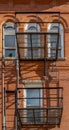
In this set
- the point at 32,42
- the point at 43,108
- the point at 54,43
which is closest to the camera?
the point at 43,108

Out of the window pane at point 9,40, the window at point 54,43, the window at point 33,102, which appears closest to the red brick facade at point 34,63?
the window at point 54,43

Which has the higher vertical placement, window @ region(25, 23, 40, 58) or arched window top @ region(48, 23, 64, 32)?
arched window top @ region(48, 23, 64, 32)

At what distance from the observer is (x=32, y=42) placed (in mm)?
26375

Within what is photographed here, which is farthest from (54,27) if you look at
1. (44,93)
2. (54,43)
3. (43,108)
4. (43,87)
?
(43,108)

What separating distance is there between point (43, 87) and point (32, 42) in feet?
6.37

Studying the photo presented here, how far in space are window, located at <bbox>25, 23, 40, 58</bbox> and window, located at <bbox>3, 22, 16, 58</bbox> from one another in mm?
637

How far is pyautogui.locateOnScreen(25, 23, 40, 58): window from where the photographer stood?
2614cm

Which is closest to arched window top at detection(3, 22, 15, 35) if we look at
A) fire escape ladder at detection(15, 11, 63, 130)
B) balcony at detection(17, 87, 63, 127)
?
fire escape ladder at detection(15, 11, 63, 130)

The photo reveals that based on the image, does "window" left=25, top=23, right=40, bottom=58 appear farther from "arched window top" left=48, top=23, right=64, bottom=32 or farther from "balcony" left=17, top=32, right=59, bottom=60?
"arched window top" left=48, top=23, right=64, bottom=32

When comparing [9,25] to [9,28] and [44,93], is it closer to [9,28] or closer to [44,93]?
[9,28]

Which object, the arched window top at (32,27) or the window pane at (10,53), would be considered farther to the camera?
the arched window top at (32,27)

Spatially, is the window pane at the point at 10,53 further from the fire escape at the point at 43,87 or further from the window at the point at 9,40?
the fire escape at the point at 43,87

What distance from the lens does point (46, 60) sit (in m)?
27.0

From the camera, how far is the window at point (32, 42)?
85.8 ft
